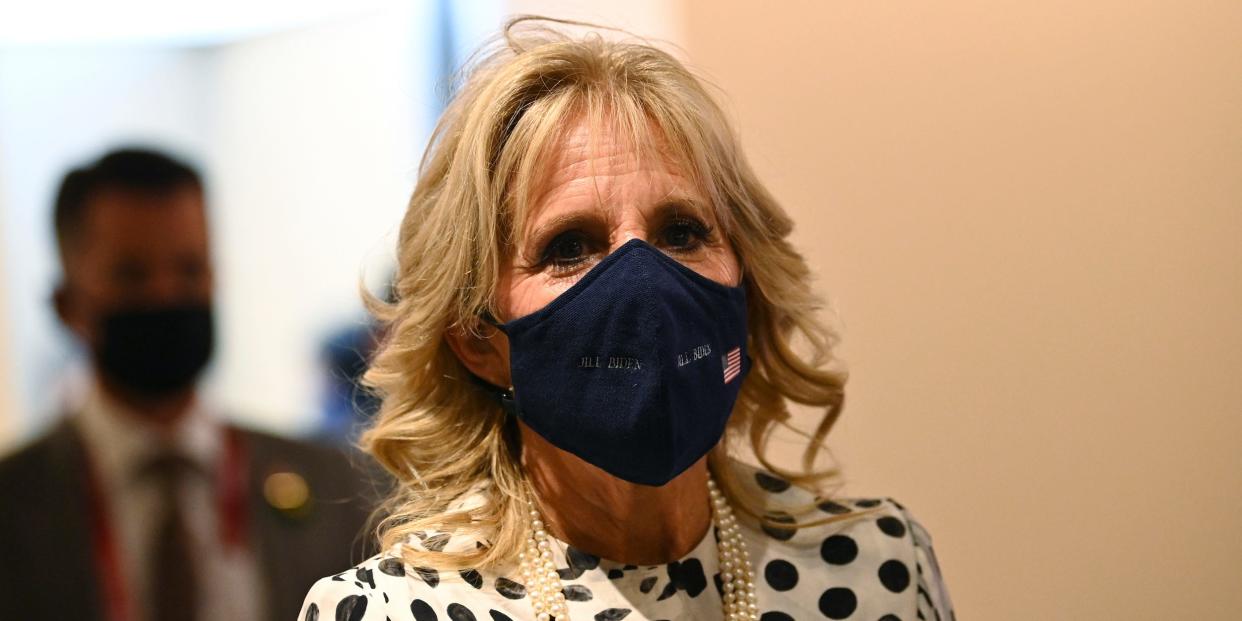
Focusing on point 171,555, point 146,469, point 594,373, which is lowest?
point 171,555

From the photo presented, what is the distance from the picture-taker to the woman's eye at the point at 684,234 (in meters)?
1.55

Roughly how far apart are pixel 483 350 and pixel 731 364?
0.30 meters

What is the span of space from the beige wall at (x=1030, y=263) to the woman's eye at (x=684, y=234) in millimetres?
544

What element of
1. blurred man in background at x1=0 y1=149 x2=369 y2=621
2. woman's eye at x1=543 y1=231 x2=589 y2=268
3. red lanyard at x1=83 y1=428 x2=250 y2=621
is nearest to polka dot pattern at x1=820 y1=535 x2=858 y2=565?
woman's eye at x1=543 y1=231 x2=589 y2=268

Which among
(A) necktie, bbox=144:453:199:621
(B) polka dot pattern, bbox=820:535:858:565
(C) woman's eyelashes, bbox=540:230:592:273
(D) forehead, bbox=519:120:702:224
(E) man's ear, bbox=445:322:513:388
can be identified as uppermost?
(D) forehead, bbox=519:120:702:224

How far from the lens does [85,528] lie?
2377 millimetres

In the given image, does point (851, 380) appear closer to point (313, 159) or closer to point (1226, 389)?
point (1226, 389)

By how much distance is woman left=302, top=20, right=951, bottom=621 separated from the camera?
57.7 inches

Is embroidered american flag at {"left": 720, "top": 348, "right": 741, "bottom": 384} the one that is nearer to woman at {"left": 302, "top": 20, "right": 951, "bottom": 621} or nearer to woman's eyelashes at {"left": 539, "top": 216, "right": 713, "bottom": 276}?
woman at {"left": 302, "top": 20, "right": 951, "bottom": 621}

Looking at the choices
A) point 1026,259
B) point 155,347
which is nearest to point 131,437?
point 155,347

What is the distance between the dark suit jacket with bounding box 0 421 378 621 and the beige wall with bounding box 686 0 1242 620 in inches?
36.3

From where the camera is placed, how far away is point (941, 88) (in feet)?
6.61

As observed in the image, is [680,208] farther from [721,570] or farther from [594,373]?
[721,570]

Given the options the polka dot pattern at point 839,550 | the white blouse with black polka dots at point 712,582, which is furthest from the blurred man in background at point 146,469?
the polka dot pattern at point 839,550
